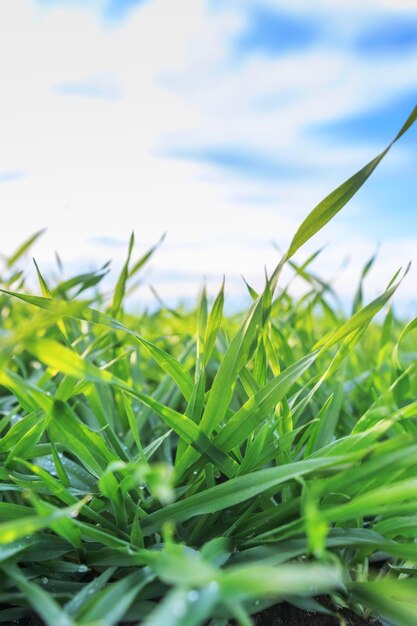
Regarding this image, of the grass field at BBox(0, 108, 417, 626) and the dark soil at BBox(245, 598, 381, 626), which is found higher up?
the grass field at BBox(0, 108, 417, 626)

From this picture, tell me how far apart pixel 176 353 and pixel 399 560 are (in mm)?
895

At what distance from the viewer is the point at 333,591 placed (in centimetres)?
69

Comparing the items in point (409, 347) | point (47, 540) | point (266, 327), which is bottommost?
point (409, 347)

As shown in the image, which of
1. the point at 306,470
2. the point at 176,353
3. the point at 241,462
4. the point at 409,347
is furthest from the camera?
the point at 409,347

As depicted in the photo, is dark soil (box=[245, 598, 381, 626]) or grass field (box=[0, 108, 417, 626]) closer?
grass field (box=[0, 108, 417, 626])

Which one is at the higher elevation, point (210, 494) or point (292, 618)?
point (210, 494)

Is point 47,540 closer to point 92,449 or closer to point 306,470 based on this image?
point 92,449

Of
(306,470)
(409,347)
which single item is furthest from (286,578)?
(409,347)

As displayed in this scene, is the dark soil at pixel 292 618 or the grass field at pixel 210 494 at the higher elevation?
the grass field at pixel 210 494

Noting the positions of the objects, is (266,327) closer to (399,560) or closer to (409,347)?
(399,560)

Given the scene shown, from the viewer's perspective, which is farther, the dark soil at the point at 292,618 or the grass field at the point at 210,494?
the dark soil at the point at 292,618

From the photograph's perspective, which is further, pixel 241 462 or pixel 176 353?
pixel 176 353

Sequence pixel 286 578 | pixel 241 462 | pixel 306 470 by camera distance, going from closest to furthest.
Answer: pixel 286 578, pixel 306 470, pixel 241 462

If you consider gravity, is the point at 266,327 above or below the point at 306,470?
above
